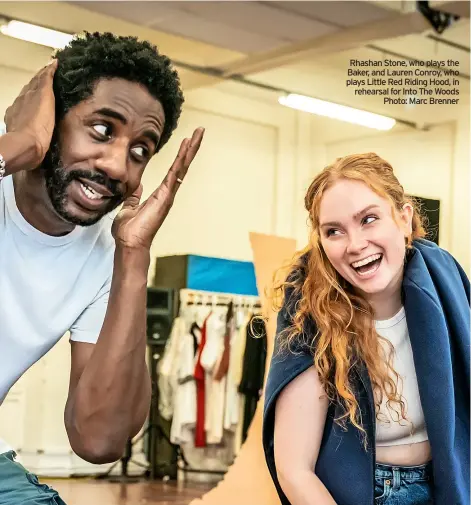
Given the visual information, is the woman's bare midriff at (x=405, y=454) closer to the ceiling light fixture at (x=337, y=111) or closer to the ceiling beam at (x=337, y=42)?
the ceiling beam at (x=337, y=42)

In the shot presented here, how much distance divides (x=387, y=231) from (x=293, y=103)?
6.77 meters

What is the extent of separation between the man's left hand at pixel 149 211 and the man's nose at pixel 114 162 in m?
0.08

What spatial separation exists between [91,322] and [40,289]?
14 cm

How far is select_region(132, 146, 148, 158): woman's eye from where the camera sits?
2002 millimetres

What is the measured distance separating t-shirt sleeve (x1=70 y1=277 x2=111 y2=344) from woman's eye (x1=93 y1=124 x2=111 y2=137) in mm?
352

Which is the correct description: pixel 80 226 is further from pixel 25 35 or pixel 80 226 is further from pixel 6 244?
pixel 25 35

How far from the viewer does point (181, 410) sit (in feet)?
26.0

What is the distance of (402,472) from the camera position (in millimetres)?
2168

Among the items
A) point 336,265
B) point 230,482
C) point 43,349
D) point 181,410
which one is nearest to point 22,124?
point 43,349

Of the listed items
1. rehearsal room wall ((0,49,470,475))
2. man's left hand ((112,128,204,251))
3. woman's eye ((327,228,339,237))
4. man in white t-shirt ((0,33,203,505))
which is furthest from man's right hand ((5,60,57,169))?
rehearsal room wall ((0,49,470,475))

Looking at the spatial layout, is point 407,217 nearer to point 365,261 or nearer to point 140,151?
point 365,261

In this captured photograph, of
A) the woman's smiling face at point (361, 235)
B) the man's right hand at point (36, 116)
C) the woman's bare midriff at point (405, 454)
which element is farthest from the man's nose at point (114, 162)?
the woman's bare midriff at point (405, 454)

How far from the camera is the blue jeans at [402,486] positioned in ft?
7.03

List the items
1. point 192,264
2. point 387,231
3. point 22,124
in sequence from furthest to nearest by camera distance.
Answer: point 192,264 < point 387,231 < point 22,124
